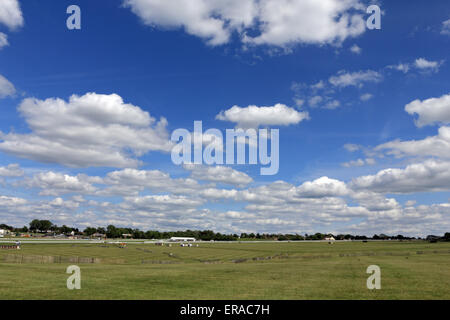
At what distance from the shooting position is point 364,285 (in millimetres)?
32906

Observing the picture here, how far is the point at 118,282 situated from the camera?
109ft

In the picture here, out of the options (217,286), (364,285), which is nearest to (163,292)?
(217,286)
